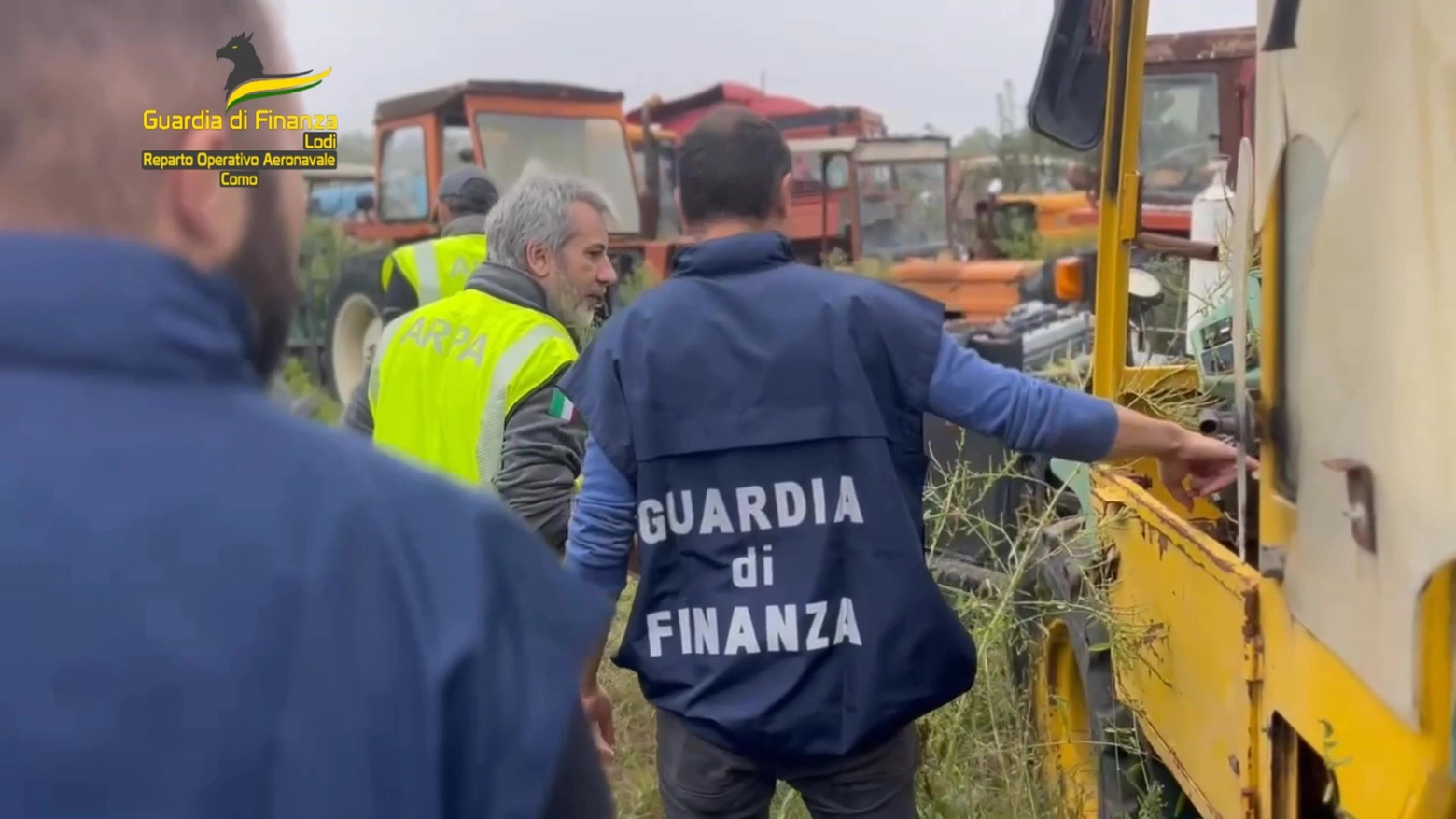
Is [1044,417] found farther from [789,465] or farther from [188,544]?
[188,544]

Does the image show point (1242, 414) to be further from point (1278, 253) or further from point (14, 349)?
point (14, 349)

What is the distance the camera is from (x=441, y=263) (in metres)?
4.88

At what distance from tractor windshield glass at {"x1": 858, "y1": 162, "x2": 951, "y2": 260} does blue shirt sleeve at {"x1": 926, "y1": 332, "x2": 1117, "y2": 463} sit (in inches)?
459

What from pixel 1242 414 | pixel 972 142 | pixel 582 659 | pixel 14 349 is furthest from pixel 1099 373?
pixel 972 142

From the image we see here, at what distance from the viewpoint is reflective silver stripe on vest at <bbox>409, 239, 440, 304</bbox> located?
500cm

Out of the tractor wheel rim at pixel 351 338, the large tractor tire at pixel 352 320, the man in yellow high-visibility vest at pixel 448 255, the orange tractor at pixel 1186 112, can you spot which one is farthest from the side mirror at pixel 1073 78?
the tractor wheel rim at pixel 351 338

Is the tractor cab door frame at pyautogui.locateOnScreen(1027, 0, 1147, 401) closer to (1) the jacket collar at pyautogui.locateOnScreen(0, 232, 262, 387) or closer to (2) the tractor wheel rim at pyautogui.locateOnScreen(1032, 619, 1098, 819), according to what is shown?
(2) the tractor wheel rim at pyautogui.locateOnScreen(1032, 619, 1098, 819)

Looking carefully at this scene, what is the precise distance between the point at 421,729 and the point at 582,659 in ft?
0.44

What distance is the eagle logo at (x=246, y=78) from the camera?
90 centimetres

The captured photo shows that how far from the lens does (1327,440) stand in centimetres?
174

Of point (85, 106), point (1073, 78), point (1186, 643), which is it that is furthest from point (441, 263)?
point (85, 106)

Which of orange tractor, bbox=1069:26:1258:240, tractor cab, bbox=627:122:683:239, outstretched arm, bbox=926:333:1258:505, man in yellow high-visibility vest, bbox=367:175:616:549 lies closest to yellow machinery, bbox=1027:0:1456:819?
outstretched arm, bbox=926:333:1258:505

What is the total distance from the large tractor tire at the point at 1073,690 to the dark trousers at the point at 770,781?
0.69 m

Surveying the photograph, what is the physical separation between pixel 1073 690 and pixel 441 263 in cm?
261
